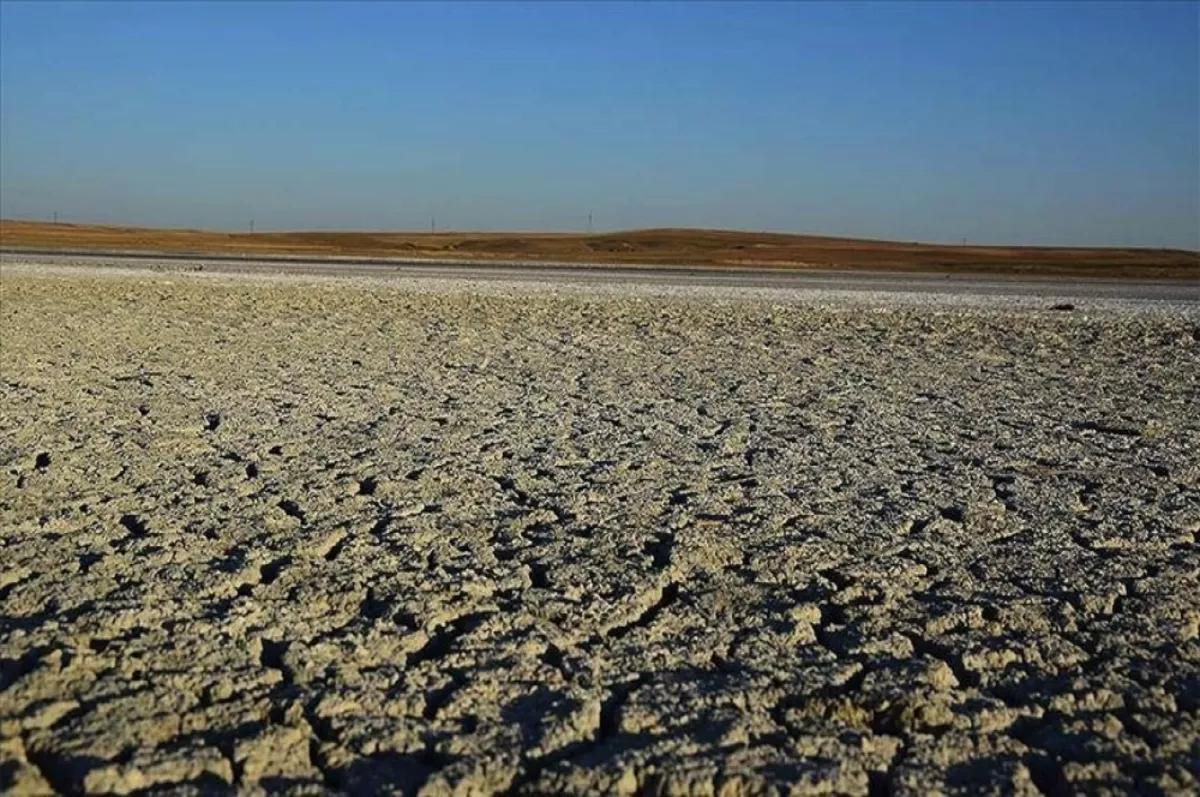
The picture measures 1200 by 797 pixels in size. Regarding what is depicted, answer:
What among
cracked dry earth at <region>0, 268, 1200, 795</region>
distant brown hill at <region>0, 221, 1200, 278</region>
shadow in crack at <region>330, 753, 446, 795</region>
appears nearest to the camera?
shadow in crack at <region>330, 753, 446, 795</region>

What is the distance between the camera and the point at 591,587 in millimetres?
3527

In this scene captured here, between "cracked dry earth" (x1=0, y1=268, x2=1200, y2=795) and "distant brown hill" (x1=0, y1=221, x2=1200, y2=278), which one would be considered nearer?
"cracked dry earth" (x1=0, y1=268, x2=1200, y2=795)

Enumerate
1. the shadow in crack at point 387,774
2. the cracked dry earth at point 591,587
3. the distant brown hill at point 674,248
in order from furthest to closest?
1. the distant brown hill at point 674,248
2. the cracked dry earth at point 591,587
3. the shadow in crack at point 387,774

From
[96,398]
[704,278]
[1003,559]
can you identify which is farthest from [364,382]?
[704,278]

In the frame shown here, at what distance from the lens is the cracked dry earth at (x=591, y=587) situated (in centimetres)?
250

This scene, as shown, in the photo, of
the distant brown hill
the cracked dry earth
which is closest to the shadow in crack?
the cracked dry earth

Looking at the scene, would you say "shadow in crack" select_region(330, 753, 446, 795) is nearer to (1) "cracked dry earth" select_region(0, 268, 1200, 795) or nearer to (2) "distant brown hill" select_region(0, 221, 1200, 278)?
(1) "cracked dry earth" select_region(0, 268, 1200, 795)

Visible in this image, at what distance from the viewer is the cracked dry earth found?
2.50 m

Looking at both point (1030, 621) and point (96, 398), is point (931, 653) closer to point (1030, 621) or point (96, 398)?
point (1030, 621)

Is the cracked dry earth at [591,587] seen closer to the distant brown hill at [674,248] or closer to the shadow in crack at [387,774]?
the shadow in crack at [387,774]

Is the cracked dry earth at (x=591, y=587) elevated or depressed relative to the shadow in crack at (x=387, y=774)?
elevated

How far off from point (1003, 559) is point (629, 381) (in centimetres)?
433

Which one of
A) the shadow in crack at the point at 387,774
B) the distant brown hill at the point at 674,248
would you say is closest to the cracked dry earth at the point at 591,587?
the shadow in crack at the point at 387,774

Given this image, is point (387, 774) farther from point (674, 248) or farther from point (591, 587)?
point (674, 248)
